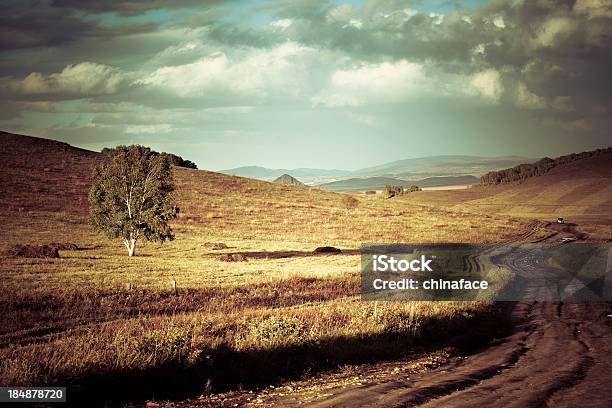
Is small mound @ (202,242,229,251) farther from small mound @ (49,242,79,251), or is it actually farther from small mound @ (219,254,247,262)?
small mound @ (49,242,79,251)

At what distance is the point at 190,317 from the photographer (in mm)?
18984

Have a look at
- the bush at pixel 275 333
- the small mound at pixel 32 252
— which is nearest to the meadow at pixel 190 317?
the bush at pixel 275 333

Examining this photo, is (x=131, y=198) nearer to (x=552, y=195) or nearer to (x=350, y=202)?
(x=350, y=202)

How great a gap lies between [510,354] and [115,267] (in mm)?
28265

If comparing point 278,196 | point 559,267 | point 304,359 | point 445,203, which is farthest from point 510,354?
point 445,203

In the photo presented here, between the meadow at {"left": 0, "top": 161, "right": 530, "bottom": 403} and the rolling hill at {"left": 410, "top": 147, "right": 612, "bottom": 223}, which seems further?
the rolling hill at {"left": 410, "top": 147, "right": 612, "bottom": 223}

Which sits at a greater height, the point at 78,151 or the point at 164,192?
the point at 78,151

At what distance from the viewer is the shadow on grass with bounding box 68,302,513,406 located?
11203 millimetres

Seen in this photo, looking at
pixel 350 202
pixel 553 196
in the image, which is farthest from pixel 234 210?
pixel 553 196

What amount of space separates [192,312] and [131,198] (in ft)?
91.0

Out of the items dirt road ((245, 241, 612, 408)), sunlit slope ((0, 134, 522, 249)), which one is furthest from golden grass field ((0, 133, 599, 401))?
dirt road ((245, 241, 612, 408))

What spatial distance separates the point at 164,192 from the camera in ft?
156

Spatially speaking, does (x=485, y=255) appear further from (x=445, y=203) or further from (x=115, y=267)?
(x=445, y=203)

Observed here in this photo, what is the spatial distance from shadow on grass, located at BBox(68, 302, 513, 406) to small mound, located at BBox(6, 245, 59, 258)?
103 ft
